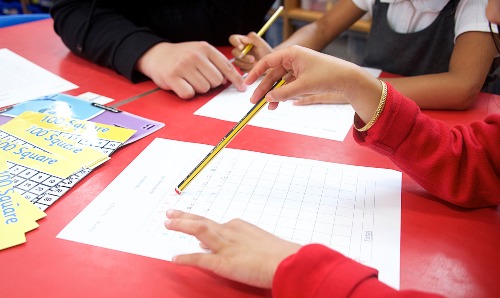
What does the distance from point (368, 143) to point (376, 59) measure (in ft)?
2.05

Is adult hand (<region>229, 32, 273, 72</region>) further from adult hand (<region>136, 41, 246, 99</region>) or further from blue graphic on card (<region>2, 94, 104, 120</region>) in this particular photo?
blue graphic on card (<region>2, 94, 104, 120</region>)

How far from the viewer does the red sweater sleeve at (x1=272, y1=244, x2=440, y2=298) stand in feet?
1.50

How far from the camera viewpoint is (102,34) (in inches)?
43.2

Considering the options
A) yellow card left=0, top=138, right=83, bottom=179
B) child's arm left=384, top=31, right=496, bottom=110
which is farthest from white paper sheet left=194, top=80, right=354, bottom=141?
yellow card left=0, top=138, right=83, bottom=179

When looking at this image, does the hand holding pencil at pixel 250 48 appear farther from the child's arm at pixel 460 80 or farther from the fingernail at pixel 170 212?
the fingernail at pixel 170 212

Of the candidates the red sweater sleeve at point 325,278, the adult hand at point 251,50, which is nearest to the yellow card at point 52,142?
the red sweater sleeve at point 325,278

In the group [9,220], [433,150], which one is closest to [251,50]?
[433,150]

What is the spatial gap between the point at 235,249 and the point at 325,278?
0.11 meters

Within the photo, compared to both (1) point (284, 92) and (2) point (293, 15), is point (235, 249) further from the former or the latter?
(2) point (293, 15)

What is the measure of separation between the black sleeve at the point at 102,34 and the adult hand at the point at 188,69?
4 cm

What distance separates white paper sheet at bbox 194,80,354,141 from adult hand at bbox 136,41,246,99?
0.04 metres

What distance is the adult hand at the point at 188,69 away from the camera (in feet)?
3.14

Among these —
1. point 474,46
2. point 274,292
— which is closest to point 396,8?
point 474,46

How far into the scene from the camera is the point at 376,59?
1.24 metres
